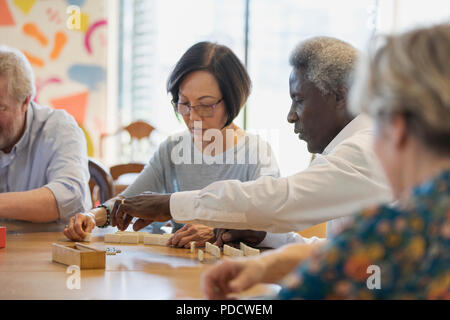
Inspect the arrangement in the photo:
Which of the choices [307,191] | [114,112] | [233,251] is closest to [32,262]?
[233,251]

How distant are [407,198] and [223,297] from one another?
1.14 ft

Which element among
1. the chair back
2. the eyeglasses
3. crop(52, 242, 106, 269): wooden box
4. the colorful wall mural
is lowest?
crop(52, 242, 106, 269): wooden box

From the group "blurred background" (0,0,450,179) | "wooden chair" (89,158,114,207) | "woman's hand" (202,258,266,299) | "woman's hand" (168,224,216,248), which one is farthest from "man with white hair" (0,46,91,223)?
"blurred background" (0,0,450,179)

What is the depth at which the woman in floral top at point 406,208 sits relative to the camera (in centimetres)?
60

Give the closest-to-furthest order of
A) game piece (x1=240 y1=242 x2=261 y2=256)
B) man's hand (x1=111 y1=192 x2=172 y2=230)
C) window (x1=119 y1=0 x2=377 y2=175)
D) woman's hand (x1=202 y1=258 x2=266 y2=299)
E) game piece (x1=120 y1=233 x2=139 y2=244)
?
woman's hand (x1=202 y1=258 x2=266 y2=299) < game piece (x1=240 y1=242 x2=261 y2=256) < man's hand (x1=111 y1=192 x2=172 y2=230) < game piece (x1=120 y1=233 x2=139 y2=244) < window (x1=119 y1=0 x2=377 y2=175)

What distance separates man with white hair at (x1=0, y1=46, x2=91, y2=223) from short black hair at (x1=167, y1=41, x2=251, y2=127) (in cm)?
50

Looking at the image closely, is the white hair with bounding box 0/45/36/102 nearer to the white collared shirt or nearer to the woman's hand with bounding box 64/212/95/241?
the woman's hand with bounding box 64/212/95/241

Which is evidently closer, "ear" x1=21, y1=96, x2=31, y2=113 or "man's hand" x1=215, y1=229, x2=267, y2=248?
"man's hand" x1=215, y1=229, x2=267, y2=248

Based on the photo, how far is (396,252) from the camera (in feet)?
1.97

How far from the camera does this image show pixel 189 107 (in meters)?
2.30

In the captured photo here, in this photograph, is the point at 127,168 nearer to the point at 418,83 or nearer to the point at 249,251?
the point at 249,251

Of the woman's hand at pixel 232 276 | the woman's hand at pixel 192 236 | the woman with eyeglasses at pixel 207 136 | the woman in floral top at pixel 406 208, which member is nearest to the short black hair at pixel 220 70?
the woman with eyeglasses at pixel 207 136

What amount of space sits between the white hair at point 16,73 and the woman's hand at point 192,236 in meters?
1.00

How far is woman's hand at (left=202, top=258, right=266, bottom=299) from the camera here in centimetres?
79
